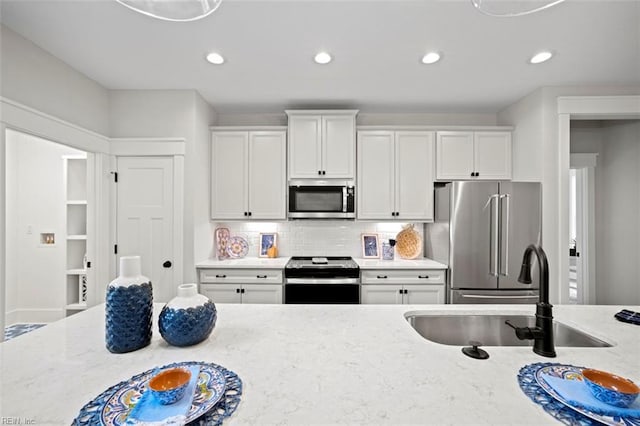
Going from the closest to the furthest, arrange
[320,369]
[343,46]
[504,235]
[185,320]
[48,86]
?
[320,369] → [185,320] → [343,46] → [48,86] → [504,235]

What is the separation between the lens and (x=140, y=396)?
0.69 metres

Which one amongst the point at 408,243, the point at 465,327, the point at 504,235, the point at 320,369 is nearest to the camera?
the point at 320,369

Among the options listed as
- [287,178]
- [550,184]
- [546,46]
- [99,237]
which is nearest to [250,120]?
[287,178]

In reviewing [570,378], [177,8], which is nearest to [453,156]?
[570,378]

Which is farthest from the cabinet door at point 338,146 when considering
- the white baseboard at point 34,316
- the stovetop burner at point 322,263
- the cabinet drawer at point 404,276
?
the white baseboard at point 34,316

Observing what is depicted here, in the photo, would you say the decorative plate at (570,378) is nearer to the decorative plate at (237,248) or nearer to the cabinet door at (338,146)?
the cabinet door at (338,146)

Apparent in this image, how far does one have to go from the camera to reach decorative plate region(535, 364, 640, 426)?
0.62 m

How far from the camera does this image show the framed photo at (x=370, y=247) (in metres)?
3.52

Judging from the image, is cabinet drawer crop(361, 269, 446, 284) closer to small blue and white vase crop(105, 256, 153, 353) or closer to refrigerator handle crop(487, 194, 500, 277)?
refrigerator handle crop(487, 194, 500, 277)

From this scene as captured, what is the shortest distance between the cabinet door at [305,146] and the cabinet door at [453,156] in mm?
1388

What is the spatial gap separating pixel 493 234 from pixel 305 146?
2125 mm

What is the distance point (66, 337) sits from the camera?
104 cm

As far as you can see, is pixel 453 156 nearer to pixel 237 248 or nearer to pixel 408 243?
pixel 408 243

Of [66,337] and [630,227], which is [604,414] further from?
[630,227]
